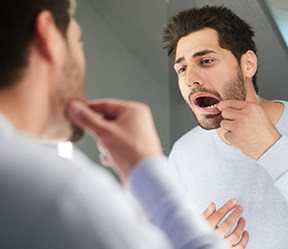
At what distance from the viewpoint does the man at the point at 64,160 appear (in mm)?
371

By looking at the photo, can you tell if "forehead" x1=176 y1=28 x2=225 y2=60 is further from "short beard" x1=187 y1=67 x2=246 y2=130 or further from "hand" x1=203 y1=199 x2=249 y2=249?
"hand" x1=203 y1=199 x2=249 y2=249

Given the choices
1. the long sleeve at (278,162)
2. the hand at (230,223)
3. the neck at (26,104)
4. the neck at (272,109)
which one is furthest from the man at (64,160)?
the neck at (272,109)

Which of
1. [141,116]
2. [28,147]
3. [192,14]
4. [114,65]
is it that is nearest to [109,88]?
[114,65]

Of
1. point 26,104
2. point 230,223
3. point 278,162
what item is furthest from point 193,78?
point 26,104

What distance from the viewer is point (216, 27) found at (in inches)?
57.7

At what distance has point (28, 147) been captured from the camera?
39cm

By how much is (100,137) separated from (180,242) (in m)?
0.12

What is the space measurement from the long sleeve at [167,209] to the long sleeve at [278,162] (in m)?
0.80

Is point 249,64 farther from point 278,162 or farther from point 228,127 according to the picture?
point 278,162

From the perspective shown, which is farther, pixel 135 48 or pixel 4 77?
pixel 135 48

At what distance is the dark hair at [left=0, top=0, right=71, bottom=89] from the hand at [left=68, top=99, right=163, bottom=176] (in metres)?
0.09

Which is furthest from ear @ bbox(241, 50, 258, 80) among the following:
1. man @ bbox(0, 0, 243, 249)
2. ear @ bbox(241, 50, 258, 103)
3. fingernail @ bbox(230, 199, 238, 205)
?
man @ bbox(0, 0, 243, 249)

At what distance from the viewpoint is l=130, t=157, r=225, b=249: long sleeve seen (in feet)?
1.51

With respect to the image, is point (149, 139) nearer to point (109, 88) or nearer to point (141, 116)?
point (141, 116)
